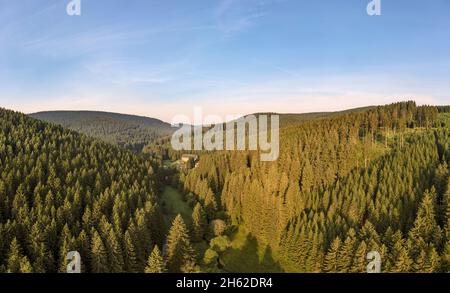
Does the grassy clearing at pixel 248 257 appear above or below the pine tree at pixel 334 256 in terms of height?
below

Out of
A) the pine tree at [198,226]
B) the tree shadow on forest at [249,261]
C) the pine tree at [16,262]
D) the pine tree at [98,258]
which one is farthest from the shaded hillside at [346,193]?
the pine tree at [16,262]

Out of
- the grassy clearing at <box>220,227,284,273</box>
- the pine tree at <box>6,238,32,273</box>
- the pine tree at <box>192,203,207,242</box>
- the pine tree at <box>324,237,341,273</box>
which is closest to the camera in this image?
the pine tree at <box>6,238,32,273</box>

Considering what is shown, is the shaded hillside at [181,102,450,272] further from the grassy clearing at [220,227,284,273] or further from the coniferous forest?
the grassy clearing at [220,227,284,273]

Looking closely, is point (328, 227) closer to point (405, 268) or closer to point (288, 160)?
point (405, 268)

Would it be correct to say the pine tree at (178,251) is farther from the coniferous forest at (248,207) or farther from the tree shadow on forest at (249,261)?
the tree shadow on forest at (249,261)

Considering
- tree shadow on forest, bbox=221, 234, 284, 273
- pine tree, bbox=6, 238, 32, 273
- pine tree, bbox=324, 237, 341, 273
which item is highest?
pine tree, bbox=6, 238, 32, 273

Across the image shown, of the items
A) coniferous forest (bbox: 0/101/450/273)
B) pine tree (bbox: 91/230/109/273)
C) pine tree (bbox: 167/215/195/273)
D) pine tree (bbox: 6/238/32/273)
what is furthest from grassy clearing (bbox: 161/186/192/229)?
pine tree (bbox: 6/238/32/273)
